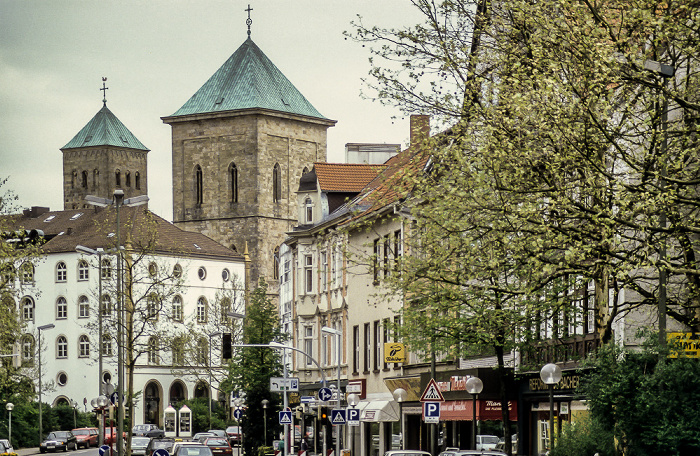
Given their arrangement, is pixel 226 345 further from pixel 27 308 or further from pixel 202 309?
pixel 27 308

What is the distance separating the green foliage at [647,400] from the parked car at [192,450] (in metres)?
21.0

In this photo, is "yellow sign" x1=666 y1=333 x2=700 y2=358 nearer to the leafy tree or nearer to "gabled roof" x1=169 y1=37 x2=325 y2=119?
the leafy tree

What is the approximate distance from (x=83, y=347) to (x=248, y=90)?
31.8 meters

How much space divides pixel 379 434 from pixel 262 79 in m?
92.5

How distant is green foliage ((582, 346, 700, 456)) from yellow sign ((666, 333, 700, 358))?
116 mm

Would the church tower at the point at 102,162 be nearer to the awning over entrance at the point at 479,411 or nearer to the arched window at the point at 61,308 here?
the arched window at the point at 61,308

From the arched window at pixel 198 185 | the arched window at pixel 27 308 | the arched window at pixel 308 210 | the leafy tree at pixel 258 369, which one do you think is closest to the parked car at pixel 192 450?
the leafy tree at pixel 258 369

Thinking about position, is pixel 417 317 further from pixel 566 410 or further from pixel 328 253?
pixel 328 253

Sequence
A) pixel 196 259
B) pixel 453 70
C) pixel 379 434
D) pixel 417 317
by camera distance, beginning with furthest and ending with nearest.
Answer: pixel 196 259 < pixel 379 434 < pixel 417 317 < pixel 453 70

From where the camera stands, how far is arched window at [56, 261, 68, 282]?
132750 millimetres

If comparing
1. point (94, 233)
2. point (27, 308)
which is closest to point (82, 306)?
point (27, 308)

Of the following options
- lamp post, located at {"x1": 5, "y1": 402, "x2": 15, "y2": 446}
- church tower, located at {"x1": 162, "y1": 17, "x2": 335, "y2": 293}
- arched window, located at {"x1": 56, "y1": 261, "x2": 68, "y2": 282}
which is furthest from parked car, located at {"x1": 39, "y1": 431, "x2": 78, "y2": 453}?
church tower, located at {"x1": 162, "y1": 17, "x2": 335, "y2": 293}

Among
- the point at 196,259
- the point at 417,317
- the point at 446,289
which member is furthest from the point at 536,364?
the point at 196,259

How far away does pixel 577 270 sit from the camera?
23000 mm
